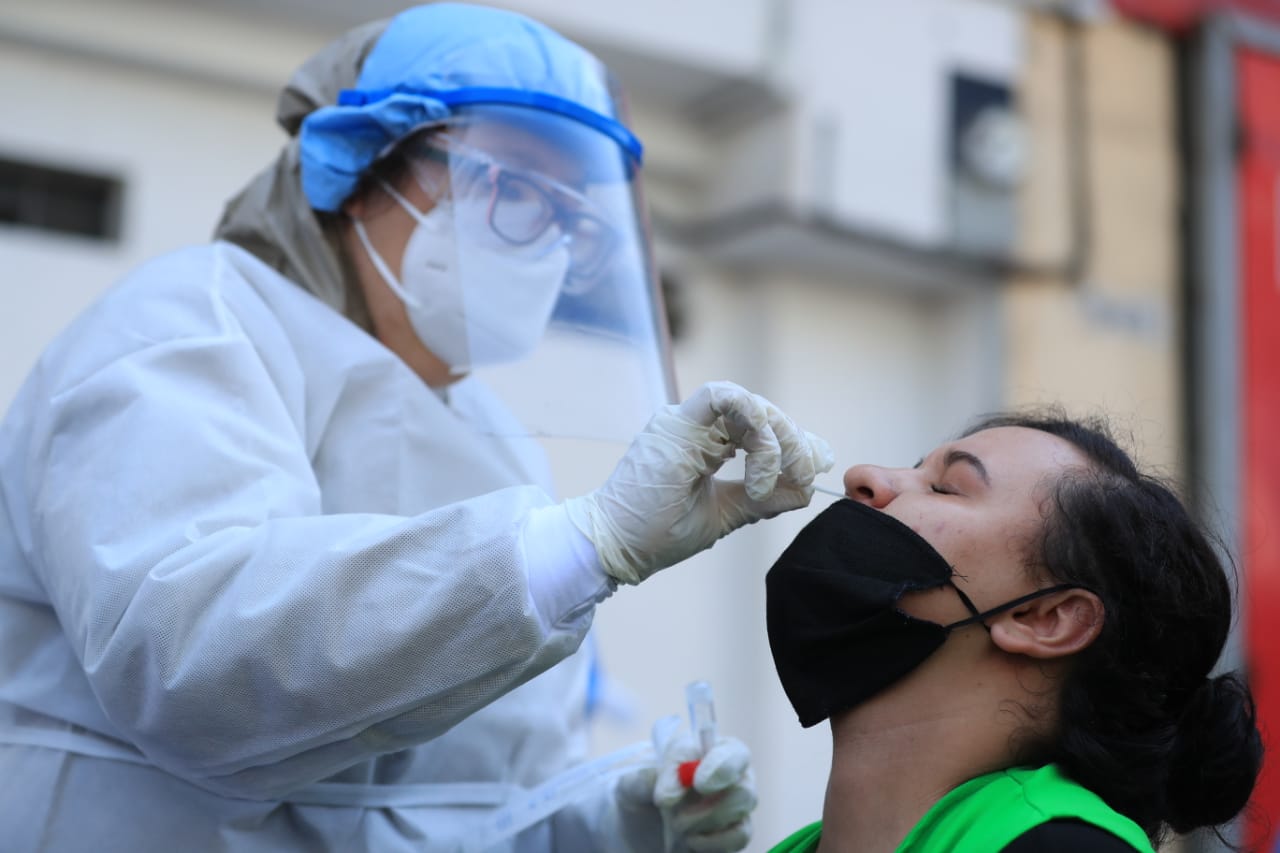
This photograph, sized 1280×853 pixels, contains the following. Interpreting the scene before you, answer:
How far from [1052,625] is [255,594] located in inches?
37.2

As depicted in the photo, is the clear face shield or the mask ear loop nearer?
the mask ear loop

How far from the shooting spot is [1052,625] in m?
1.71

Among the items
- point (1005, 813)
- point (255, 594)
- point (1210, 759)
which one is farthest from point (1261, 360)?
point (255, 594)

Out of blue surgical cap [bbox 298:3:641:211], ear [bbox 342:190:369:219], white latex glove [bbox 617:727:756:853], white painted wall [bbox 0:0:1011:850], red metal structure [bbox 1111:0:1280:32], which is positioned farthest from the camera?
red metal structure [bbox 1111:0:1280:32]

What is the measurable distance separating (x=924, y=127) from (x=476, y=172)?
4.12 meters

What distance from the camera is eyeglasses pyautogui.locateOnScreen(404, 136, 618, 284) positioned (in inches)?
81.7

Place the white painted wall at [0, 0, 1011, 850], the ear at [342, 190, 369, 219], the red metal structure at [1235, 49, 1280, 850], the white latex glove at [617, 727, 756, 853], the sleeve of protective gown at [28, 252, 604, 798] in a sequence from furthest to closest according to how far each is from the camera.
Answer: the red metal structure at [1235, 49, 1280, 850] → the white painted wall at [0, 0, 1011, 850] → the ear at [342, 190, 369, 219] → the white latex glove at [617, 727, 756, 853] → the sleeve of protective gown at [28, 252, 604, 798]

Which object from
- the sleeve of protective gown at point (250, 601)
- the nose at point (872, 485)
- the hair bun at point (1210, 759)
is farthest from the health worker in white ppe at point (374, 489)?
the hair bun at point (1210, 759)

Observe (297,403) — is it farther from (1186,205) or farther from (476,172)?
(1186,205)

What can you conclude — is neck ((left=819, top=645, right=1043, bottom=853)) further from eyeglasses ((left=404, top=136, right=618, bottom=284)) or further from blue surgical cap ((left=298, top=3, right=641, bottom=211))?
blue surgical cap ((left=298, top=3, right=641, bottom=211))

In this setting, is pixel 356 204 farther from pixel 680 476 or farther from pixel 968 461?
pixel 968 461

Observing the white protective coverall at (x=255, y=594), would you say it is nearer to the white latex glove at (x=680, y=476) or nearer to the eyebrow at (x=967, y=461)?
the white latex glove at (x=680, y=476)

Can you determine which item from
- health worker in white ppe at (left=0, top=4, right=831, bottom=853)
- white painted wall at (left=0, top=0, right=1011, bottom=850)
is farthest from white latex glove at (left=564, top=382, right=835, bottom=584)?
white painted wall at (left=0, top=0, right=1011, bottom=850)

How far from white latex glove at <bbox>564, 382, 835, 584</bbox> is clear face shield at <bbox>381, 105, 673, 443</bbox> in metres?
0.41
